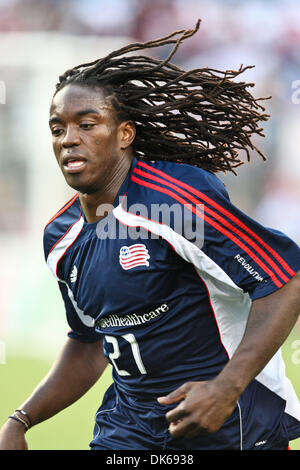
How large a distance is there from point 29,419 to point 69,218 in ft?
3.01

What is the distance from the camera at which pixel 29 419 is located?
361cm

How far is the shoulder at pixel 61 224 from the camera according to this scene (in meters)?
3.64

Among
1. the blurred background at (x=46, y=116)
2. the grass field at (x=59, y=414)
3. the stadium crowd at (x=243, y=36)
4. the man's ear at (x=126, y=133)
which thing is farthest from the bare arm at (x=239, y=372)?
the stadium crowd at (x=243, y=36)

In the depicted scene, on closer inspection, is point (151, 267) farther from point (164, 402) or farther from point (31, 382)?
point (31, 382)

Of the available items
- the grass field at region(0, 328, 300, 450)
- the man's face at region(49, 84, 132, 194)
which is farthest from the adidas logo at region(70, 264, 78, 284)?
the grass field at region(0, 328, 300, 450)

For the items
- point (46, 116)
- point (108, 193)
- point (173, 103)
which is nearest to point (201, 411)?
point (108, 193)

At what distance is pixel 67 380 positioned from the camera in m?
3.78

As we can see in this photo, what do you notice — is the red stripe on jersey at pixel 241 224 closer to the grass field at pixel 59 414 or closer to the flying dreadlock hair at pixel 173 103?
the flying dreadlock hair at pixel 173 103

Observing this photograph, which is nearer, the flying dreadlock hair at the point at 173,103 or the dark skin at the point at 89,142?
the dark skin at the point at 89,142

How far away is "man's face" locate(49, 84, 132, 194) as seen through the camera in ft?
10.7

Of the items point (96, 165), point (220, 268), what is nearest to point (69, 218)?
point (96, 165)

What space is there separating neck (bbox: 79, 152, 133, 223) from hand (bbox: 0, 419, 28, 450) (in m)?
0.96

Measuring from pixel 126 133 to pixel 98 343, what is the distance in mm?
1076

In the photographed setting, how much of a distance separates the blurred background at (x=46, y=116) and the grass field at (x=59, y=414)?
25 millimetres
